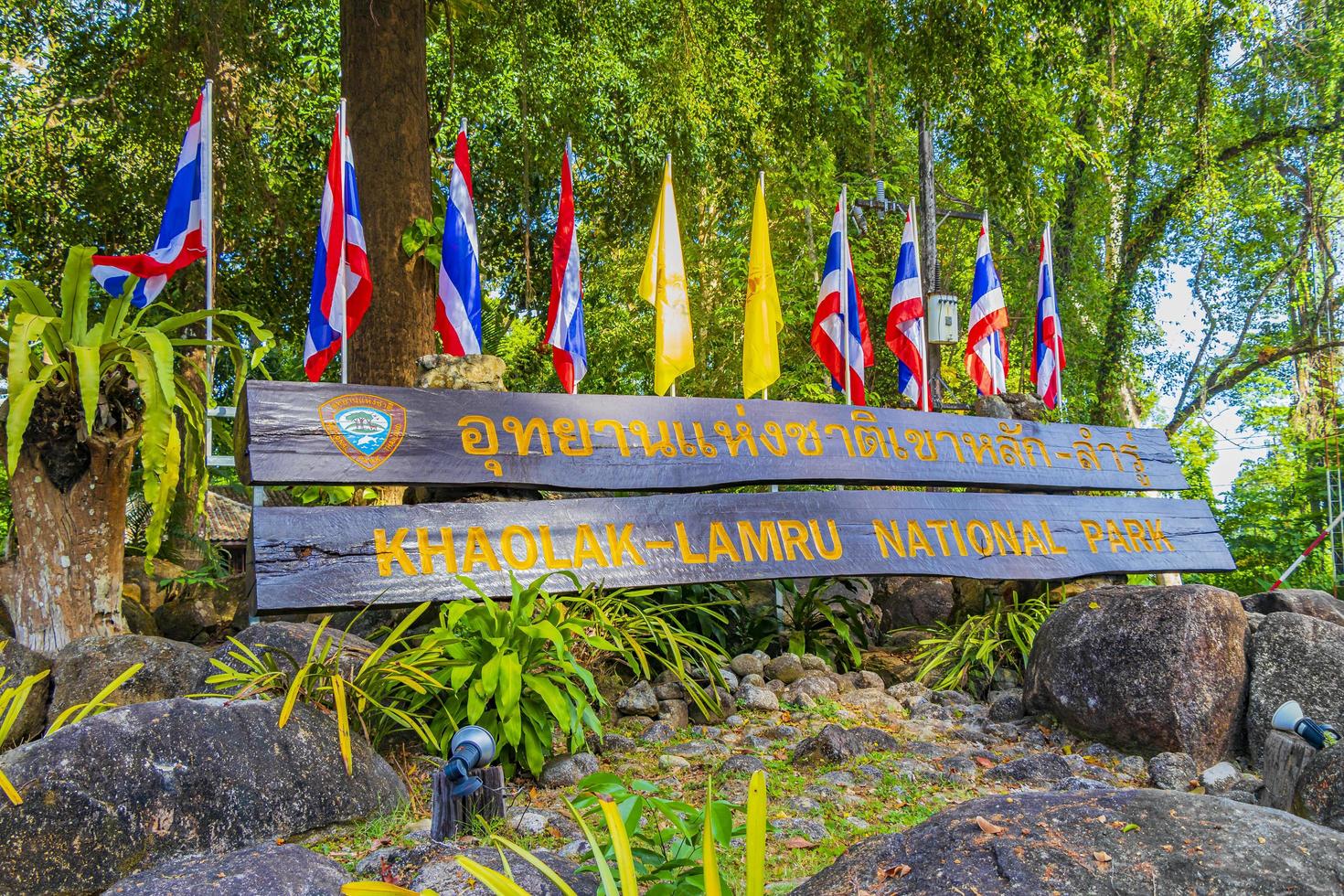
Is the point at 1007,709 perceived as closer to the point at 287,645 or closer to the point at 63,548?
the point at 287,645

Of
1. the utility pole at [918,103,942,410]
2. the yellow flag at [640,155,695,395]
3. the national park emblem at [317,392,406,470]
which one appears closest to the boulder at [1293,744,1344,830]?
the national park emblem at [317,392,406,470]

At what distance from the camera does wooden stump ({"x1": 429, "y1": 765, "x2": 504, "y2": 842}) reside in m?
2.82

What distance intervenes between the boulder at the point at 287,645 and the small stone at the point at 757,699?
1.89m

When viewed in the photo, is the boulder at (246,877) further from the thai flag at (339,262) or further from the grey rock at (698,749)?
the thai flag at (339,262)

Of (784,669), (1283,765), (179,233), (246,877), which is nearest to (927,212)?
(784,669)

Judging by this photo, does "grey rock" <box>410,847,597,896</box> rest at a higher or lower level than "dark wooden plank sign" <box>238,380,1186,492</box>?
lower


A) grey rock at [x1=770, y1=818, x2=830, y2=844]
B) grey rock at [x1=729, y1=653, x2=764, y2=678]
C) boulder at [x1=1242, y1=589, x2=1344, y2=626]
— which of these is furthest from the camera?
boulder at [x1=1242, y1=589, x2=1344, y2=626]

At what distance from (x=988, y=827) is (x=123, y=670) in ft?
12.1

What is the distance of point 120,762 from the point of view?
9.21ft

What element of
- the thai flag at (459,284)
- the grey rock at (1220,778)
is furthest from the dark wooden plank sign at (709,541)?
the grey rock at (1220,778)

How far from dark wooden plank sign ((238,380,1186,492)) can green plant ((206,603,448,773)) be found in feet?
3.72

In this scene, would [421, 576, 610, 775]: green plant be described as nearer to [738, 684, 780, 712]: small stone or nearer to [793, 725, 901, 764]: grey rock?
[793, 725, 901, 764]: grey rock

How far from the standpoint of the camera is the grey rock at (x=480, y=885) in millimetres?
2377

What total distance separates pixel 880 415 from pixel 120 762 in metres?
5.14
